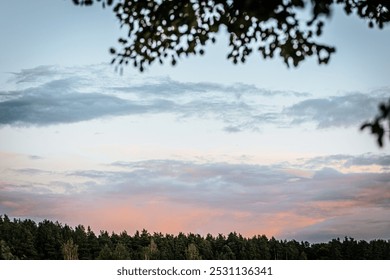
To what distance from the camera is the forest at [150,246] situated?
2391 centimetres

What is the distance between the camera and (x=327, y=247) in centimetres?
2336

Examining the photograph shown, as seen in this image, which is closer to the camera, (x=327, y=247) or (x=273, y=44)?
(x=273, y=44)

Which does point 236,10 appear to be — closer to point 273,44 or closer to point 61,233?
point 273,44

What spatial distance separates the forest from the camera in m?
23.9

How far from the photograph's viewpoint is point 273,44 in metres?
7.75

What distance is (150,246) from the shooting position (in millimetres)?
24844
